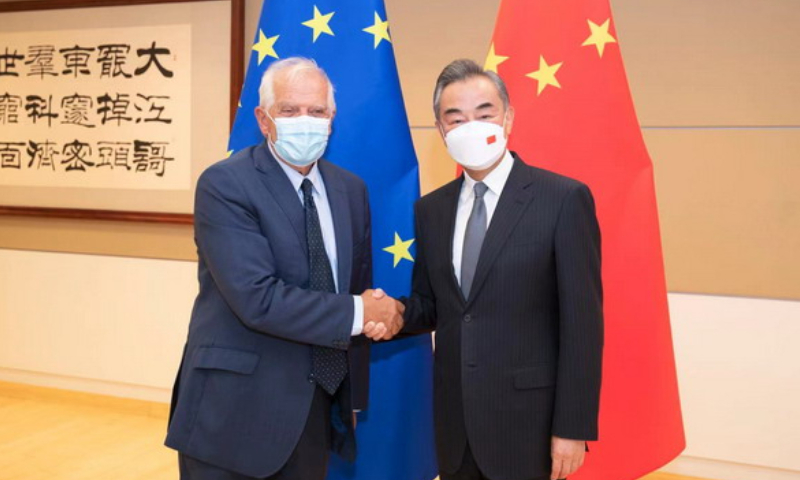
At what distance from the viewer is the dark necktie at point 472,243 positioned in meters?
1.75

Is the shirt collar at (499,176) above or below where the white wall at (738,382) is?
above

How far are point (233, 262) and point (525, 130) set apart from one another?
0.89 meters

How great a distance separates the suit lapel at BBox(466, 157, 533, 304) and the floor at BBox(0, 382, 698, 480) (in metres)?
2.09

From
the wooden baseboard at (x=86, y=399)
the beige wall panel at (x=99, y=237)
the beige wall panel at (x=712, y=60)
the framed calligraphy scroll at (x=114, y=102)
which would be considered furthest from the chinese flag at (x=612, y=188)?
the wooden baseboard at (x=86, y=399)

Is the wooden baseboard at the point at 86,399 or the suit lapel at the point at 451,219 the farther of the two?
the wooden baseboard at the point at 86,399

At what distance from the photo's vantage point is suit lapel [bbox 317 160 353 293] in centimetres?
186

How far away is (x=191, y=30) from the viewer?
3934 mm

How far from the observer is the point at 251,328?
1.74 metres

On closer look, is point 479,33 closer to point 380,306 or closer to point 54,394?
point 380,306

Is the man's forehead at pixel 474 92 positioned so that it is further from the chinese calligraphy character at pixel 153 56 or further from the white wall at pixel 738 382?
the chinese calligraphy character at pixel 153 56

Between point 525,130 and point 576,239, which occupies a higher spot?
point 525,130

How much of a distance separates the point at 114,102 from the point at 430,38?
1.71 m

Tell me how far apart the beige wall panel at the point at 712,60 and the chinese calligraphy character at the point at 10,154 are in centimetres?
318

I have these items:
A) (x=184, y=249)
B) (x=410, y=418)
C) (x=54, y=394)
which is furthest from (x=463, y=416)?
(x=54, y=394)
